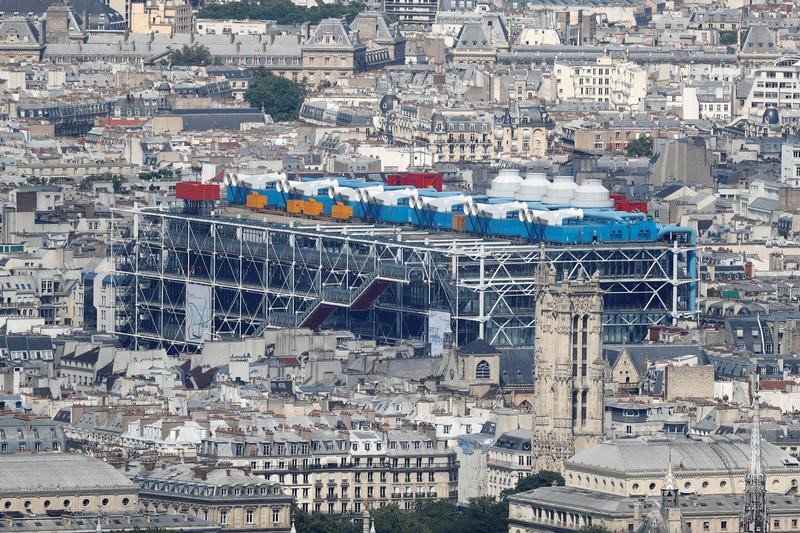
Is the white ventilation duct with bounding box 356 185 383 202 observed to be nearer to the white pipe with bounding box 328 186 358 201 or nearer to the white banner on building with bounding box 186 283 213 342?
the white pipe with bounding box 328 186 358 201

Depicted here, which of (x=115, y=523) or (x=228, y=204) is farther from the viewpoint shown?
(x=228, y=204)

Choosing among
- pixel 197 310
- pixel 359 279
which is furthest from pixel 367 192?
pixel 359 279

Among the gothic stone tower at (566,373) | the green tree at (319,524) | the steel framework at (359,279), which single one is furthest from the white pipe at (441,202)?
the green tree at (319,524)

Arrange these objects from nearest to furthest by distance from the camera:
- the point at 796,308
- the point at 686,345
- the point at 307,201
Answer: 1. the point at 686,345
2. the point at 796,308
3. the point at 307,201

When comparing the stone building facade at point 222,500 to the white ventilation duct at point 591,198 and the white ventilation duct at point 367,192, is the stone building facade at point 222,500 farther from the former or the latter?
the white ventilation duct at point 367,192

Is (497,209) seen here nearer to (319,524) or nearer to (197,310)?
(197,310)

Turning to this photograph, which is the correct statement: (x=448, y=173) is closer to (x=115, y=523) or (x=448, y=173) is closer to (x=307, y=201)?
(x=307, y=201)

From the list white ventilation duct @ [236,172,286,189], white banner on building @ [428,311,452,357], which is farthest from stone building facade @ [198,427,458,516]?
white ventilation duct @ [236,172,286,189]

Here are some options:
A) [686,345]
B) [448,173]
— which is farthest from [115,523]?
[448,173]
